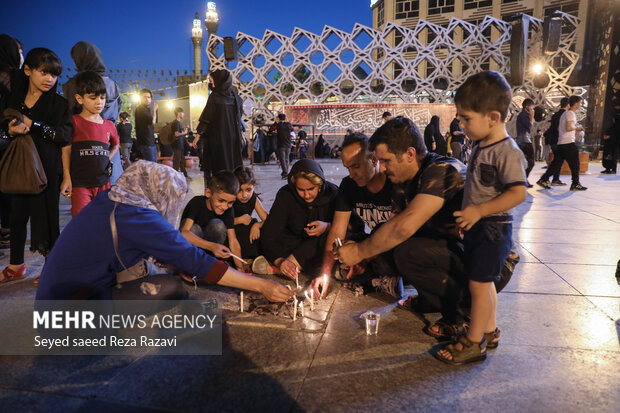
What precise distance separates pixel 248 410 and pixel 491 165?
1.58 meters

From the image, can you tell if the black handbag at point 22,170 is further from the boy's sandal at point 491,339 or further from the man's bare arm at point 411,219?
the boy's sandal at point 491,339

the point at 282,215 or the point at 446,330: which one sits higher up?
the point at 282,215

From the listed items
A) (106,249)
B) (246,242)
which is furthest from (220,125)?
(106,249)

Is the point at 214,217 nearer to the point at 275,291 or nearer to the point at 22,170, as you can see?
the point at 22,170

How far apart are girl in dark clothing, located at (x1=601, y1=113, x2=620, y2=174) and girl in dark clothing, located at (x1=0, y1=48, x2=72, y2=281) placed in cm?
1472

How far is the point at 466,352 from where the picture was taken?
209 centimetres

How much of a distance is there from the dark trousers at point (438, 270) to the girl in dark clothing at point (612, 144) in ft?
44.1

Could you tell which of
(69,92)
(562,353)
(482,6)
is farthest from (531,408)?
(482,6)

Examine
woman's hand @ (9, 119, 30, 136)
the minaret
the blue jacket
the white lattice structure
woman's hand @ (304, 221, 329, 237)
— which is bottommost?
woman's hand @ (304, 221, 329, 237)

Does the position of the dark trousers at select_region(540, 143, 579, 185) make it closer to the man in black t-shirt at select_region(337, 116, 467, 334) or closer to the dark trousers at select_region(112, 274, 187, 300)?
the man in black t-shirt at select_region(337, 116, 467, 334)

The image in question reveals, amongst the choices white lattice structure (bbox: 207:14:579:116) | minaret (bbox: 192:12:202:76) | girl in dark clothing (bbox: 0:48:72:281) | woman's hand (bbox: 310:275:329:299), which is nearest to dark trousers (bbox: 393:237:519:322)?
woman's hand (bbox: 310:275:329:299)

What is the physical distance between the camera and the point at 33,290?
3146 mm

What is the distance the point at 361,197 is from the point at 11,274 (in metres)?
2.87

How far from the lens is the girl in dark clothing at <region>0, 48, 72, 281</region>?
3359 mm
